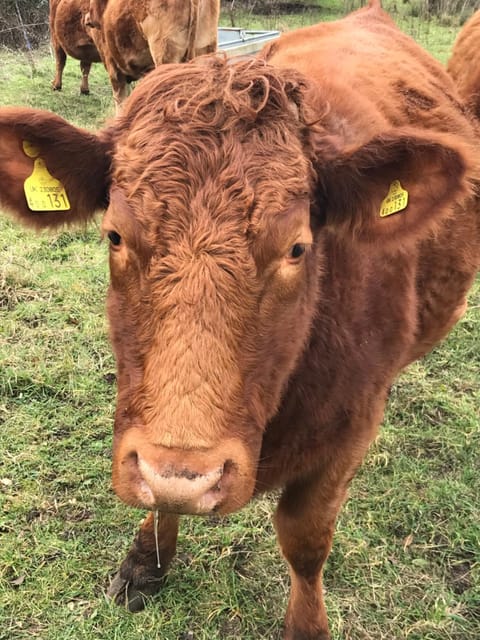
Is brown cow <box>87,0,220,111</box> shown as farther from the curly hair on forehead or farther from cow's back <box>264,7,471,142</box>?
the curly hair on forehead

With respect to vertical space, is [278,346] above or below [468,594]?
above

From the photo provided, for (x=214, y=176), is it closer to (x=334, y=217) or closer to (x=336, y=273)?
(x=334, y=217)

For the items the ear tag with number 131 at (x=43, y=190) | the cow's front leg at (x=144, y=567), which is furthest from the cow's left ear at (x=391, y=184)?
the cow's front leg at (x=144, y=567)

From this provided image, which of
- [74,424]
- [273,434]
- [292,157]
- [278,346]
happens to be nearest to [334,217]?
[292,157]

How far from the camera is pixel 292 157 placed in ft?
5.75

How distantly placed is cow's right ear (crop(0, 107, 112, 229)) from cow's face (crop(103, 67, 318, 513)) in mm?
137

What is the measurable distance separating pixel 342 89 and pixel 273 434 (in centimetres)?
150

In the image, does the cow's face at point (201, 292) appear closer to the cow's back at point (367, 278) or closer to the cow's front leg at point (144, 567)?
the cow's back at point (367, 278)

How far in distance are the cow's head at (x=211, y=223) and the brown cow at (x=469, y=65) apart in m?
2.57

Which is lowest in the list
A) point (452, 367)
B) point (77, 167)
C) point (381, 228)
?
point (452, 367)

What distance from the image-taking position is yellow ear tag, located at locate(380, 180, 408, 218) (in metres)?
2.00

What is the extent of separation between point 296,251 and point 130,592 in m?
1.89

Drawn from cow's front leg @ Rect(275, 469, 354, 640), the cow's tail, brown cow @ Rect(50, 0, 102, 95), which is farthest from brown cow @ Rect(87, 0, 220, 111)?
cow's front leg @ Rect(275, 469, 354, 640)

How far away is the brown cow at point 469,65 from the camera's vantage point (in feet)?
14.1
